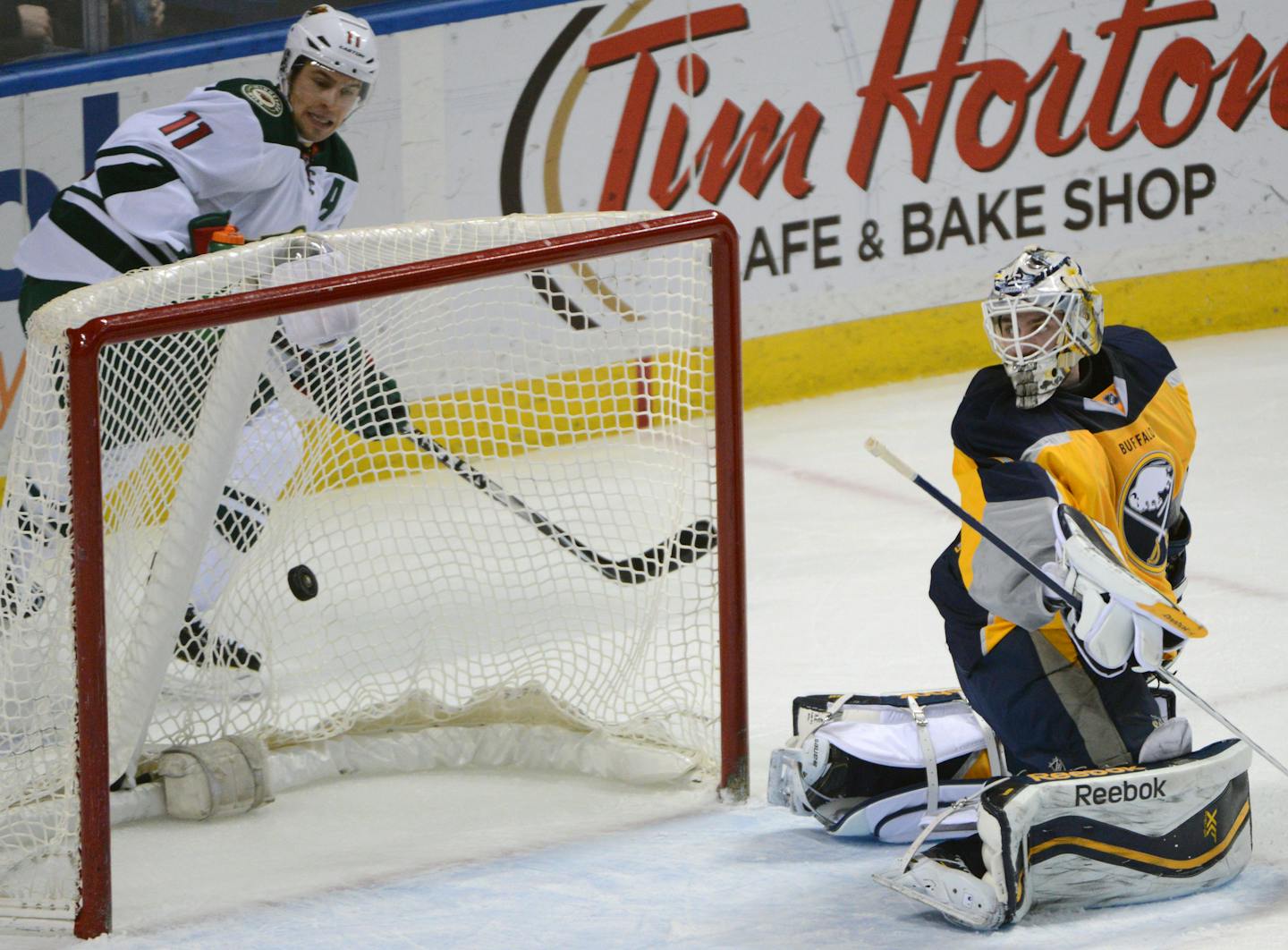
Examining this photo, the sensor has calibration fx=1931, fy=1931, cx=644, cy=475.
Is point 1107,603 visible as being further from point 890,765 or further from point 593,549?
point 593,549

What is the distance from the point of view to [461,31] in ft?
15.4

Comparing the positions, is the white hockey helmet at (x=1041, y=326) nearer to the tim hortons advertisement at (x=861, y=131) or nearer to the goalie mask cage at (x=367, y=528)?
the goalie mask cage at (x=367, y=528)

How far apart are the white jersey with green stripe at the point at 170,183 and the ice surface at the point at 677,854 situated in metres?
1.01

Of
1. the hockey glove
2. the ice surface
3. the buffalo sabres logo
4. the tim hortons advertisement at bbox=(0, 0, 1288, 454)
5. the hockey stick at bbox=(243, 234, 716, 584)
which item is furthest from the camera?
the tim hortons advertisement at bbox=(0, 0, 1288, 454)

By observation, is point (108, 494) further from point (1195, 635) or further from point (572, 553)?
point (1195, 635)

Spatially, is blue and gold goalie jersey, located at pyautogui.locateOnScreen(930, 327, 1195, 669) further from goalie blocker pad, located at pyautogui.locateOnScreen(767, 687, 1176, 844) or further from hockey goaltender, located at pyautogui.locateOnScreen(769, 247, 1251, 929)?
goalie blocker pad, located at pyautogui.locateOnScreen(767, 687, 1176, 844)

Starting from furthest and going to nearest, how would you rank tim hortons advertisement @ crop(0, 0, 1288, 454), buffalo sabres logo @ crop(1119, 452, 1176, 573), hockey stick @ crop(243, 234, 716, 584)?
tim hortons advertisement @ crop(0, 0, 1288, 454), hockey stick @ crop(243, 234, 716, 584), buffalo sabres logo @ crop(1119, 452, 1176, 573)

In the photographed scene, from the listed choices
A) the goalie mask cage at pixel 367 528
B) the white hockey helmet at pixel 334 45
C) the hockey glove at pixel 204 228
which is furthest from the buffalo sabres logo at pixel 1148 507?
the white hockey helmet at pixel 334 45

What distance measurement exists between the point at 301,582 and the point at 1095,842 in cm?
128

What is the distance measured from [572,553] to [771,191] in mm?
2209

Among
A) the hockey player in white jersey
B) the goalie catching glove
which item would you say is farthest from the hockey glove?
the goalie catching glove

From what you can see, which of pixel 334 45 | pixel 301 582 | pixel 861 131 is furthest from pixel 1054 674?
pixel 861 131

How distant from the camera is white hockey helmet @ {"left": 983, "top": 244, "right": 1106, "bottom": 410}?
2320mm

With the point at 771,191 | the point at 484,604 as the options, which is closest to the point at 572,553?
the point at 484,604
